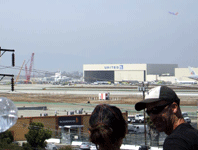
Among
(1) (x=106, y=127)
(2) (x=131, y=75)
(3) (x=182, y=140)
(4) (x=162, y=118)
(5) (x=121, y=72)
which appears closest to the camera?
(1) (x=106, y=127)

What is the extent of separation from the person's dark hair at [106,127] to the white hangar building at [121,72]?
9180cm

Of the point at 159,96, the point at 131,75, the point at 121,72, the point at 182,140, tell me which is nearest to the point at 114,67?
the point at 121,72

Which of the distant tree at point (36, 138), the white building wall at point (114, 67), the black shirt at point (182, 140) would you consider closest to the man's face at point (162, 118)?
the black shirt at point (182, 140)

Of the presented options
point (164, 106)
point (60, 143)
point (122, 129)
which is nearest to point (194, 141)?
point (164, 106)

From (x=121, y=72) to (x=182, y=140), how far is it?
96874 millimetres

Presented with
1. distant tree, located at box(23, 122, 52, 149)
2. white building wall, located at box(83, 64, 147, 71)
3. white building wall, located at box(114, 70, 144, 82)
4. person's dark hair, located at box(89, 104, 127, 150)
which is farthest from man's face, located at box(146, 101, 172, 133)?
white building wall, located at box(83, 64, 147, 71)

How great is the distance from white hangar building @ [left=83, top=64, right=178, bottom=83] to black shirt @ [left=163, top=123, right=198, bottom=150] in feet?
301

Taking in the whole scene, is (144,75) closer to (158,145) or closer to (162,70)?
(162,70)

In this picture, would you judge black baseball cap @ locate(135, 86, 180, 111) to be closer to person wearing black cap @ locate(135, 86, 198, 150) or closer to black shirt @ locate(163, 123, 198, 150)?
person wearing black cap @ locate(135, 86, 198, 150)

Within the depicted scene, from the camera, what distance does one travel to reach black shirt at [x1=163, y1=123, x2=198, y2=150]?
157 cm

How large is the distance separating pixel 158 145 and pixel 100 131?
12474 mm

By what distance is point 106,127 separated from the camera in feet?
4.82

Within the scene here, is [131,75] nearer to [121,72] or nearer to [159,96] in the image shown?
[121,72]

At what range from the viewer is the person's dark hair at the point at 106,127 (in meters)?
1.46
